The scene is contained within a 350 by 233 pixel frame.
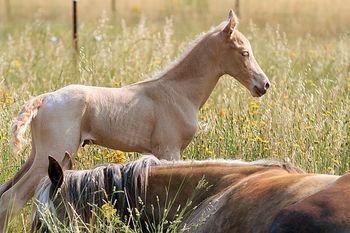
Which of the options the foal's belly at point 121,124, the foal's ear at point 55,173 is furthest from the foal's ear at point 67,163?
the foal's belly at point 121,124

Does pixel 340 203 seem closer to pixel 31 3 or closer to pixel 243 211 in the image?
pixel 243 211

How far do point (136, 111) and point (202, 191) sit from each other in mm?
1686

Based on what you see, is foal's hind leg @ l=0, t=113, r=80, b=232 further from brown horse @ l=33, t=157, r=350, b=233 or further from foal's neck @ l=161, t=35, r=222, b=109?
brown horse @ l=33, t=157, r=350, b=233

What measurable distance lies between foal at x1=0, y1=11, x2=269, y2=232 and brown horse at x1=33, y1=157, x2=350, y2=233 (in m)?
1.16

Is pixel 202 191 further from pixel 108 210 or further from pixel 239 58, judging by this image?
pixel 239 58

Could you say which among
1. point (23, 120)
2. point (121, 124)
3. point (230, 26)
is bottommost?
point (121, 124)

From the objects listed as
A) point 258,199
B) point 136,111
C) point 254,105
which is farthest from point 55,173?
point 254,105

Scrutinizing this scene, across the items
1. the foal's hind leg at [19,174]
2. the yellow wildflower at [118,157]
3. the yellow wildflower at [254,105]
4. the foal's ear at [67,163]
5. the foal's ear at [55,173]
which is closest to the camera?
the foal's ear at [55,173]

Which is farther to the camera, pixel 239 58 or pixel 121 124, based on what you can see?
pixel 239 58

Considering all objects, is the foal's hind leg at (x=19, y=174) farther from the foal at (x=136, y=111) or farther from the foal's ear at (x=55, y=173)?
the foal's ear at (x=55, y=173)

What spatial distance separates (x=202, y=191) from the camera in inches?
188

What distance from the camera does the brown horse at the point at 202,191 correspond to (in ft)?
13.7

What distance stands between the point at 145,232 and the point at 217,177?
1.62ft

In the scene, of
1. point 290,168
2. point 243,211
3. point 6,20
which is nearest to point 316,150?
point 290,168
